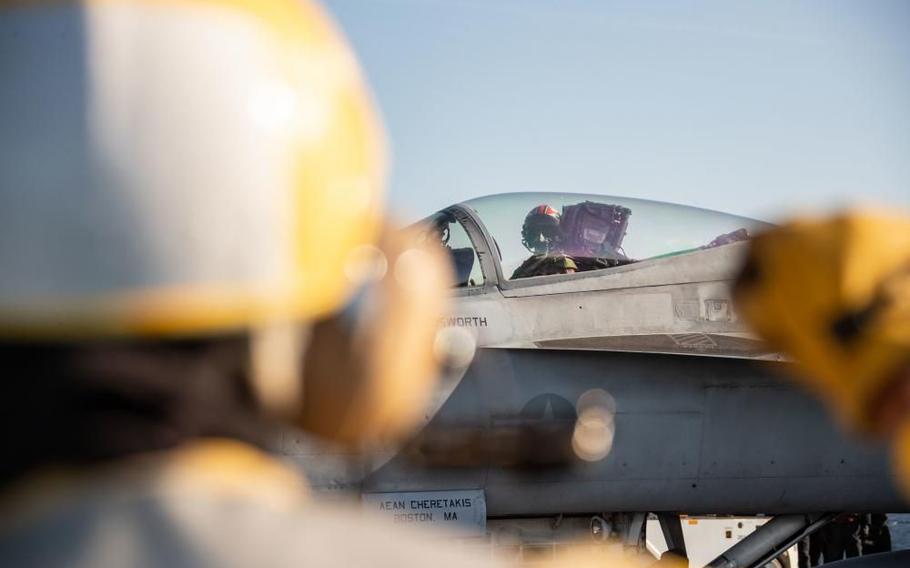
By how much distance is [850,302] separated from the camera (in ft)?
4.22

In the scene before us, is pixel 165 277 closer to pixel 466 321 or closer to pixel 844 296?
pixel 844 296

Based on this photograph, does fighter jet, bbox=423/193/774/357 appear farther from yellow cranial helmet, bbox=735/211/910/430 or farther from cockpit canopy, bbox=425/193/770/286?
yellow cranial helmet, bbox=735/211/910/430

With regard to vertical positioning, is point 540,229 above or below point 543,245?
above

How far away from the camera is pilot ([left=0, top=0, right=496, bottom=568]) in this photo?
861 millimetres

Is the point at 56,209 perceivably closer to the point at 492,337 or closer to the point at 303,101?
the point at 303,101

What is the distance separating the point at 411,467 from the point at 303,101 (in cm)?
683

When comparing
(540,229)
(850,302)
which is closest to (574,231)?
(540,229)

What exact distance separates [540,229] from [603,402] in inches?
59.5

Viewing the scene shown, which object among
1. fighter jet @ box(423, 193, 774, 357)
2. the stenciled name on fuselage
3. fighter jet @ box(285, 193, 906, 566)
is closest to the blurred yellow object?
fighter jet @ box(285, 193, 906, 566)

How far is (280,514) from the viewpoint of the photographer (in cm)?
89

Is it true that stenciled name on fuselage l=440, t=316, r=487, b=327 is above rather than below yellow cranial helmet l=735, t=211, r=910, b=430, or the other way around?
above

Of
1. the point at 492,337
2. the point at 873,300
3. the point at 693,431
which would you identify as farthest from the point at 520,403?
the point at 873,300

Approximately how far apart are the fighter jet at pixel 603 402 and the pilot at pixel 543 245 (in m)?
0.01

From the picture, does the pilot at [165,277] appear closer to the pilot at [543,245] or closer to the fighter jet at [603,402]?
the fighter jet at [603,402]
